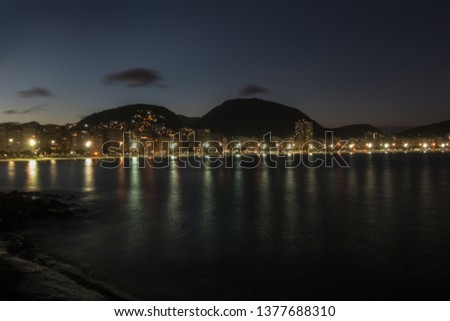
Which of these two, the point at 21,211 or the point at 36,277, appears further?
the point at 21,211

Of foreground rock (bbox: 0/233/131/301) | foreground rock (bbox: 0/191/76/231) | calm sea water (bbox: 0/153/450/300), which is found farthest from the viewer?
foreground rock (bbox: 0/191/76/231)

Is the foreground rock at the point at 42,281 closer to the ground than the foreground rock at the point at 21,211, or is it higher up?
closer to the ground

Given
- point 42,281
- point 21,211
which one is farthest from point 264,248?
point 21,211

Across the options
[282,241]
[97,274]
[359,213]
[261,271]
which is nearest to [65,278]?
[97,274]

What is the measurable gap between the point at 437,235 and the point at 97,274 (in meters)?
15.7

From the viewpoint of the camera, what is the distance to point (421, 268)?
13.9 metres

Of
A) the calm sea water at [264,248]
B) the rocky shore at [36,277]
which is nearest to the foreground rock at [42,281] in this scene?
the rocky shore at [36,277]

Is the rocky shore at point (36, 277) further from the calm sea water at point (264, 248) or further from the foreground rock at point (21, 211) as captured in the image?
the foreground rock at point (21, 211)

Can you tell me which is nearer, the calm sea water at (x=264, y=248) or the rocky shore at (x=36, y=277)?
the rocky shore at (x=36, y=277)

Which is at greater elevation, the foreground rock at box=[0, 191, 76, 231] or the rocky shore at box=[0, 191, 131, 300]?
the foreground rock at box=[0, 191, 76, 231]

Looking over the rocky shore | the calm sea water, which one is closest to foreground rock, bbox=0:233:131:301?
the rocky shore

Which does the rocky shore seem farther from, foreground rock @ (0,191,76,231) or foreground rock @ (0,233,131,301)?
foreground rock @ (0,191,76,231)

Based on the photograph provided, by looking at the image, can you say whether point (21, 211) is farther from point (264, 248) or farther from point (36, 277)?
point (264, 248)

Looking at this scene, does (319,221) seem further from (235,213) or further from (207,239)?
(207,239)
